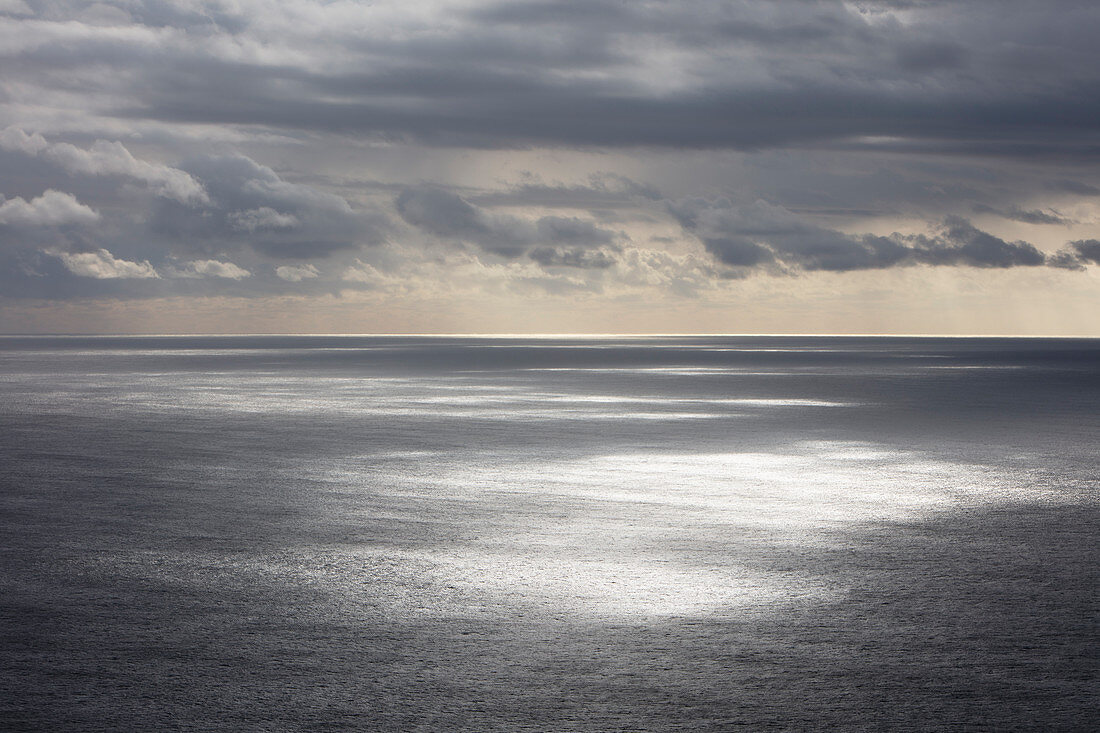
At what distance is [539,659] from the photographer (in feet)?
28.9

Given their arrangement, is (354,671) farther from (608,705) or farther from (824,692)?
(824,692)

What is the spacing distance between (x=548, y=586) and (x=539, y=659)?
8.77 feet

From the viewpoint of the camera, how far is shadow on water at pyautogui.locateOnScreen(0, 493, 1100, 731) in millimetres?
7543

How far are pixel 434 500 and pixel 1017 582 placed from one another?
9396mm

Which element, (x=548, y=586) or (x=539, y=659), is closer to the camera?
(x=539, y=659)

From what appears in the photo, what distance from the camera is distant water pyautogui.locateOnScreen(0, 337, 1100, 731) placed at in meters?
7.82

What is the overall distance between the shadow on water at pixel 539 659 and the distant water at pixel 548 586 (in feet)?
0.10

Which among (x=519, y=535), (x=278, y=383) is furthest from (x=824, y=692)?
(x=278, y=383)

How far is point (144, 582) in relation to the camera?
1163 cm

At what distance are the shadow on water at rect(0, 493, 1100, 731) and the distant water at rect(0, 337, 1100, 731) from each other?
3 cm

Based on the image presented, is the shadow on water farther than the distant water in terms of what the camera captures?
No

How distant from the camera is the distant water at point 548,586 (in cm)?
782

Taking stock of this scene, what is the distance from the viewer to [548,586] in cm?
1148

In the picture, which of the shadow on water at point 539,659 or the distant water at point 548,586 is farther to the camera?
→ the distant water at point 548,586
